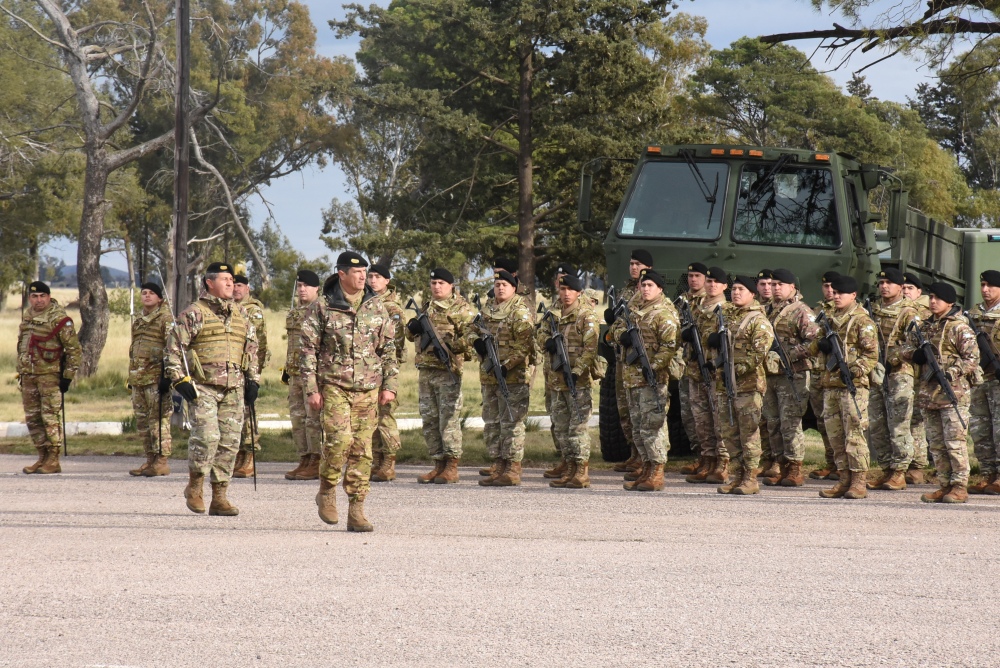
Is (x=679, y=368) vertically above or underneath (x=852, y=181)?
underneath

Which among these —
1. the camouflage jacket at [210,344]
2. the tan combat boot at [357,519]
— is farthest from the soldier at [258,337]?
the tan combat boot at [357,519]

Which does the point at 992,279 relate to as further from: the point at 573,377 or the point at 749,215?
the point at 573,377

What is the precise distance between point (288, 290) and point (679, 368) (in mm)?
18887

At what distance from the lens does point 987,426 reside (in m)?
10.4

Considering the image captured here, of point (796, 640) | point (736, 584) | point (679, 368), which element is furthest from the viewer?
point (679, 368)

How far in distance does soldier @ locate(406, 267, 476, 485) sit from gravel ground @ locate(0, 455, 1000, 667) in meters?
1.07

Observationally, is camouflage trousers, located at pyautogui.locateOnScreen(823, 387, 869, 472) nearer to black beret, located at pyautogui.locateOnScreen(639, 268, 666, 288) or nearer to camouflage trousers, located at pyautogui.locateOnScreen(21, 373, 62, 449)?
black beret, located at pyautogui.locateOnScreen(639, 268, 666, 288)

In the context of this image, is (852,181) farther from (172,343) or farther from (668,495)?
(172,343)

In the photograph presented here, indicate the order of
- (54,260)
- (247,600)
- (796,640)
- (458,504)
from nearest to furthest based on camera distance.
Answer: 1. (796,640)
2. (247,600)
3. (458,504)
4. (54,260)

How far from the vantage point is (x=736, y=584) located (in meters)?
6.34

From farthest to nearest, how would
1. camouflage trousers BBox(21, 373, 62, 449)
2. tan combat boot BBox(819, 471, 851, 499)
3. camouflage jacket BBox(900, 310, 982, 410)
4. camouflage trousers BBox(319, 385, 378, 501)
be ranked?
camouflage trousers BBox(21, 373, 62, 449), tan combat boot BBox(819, 471, 851, 499), camouflage jacket BBox(900, 310, 982, 410), camouflage trousers BBox(319, 385, 378, 501)

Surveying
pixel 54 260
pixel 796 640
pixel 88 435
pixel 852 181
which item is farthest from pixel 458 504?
pixel 54 260

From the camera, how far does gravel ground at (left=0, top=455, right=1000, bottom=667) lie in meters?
5.08

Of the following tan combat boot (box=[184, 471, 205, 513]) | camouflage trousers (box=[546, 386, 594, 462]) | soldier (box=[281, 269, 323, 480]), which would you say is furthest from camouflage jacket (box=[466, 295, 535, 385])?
tan combat boot (box=[184, 471, 205, 513])
